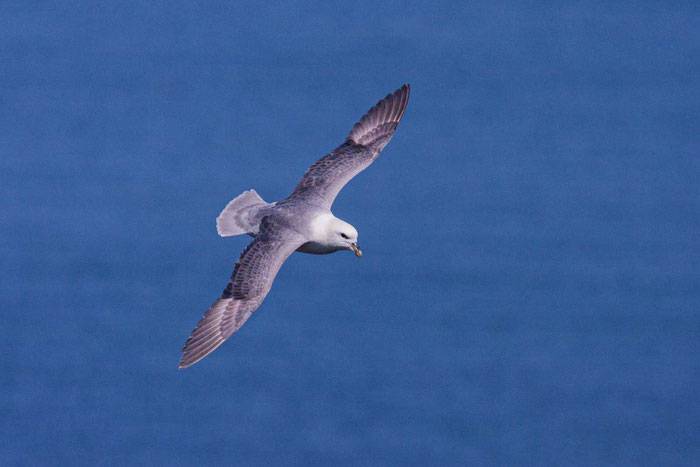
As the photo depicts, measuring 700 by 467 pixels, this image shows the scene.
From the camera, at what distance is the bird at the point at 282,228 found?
11.1 m

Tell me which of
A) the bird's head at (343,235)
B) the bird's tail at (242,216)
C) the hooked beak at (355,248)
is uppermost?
the bird's tail at (242,216)

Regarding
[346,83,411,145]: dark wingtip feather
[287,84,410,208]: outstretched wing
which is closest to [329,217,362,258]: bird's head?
[287,84,410,208]: outstretched wing

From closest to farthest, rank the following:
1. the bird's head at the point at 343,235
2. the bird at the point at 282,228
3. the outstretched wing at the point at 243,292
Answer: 1. the outstretched wing at the point at 243,292
2. the bird at the point at 282,228
3. the bird's head at the point at 343,235

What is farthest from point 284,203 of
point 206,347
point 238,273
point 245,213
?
point 206,347

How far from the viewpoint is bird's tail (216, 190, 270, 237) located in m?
12.3

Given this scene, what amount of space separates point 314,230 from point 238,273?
100 centimetres

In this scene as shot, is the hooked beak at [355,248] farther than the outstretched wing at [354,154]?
No

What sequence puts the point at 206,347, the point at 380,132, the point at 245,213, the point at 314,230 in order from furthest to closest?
1. the point at 380,132
2. the point at 245,213
3. the point at 314,230
4. the point at 206,347

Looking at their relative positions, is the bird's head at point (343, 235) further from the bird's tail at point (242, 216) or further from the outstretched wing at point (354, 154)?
the bird's tail at point (242, 216)

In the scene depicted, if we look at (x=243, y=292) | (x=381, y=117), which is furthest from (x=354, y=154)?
(x=243, y=292)


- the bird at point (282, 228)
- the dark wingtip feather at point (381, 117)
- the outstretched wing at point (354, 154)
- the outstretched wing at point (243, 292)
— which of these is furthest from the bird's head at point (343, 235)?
the dark wingtip feather at point (381, 117)

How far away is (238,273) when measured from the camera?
11375mm

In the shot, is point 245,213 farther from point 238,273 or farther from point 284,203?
point 238,273

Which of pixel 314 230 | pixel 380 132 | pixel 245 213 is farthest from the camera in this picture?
pixel 380 132
